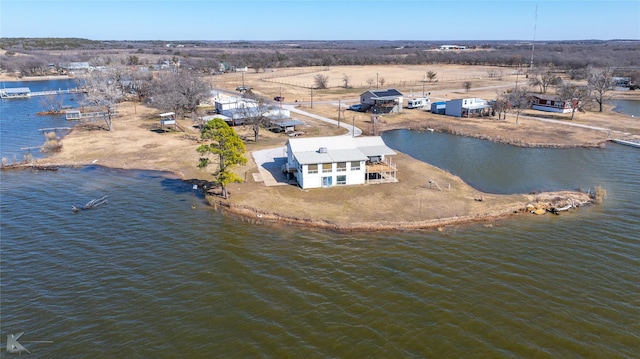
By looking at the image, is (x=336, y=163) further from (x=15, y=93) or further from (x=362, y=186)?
(x=15, y=93)

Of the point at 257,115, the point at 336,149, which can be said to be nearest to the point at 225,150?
the point at 336,149

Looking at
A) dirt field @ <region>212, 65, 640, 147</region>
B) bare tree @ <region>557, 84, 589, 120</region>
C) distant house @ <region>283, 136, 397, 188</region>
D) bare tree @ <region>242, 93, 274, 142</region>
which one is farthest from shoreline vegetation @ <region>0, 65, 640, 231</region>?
bare tree @ <region>557, 84, 589, 120</region>

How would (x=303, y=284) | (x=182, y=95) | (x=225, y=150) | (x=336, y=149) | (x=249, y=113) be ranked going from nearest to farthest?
1. (x=303, y=284)
2. (x=225, y=150)
3. (x=336, y=149)
4. (x=249, y=113)
5. (x=182, y=95)

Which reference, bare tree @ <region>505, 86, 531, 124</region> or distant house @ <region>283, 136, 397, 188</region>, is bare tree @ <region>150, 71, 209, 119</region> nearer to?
distant house @ <region>283, 136, 397, 188</region>

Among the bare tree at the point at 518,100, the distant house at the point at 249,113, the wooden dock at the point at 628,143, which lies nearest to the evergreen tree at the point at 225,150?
the distant house at the point at 249,113

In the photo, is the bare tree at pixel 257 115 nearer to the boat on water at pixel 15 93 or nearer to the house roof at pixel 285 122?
the house roof at pixel 285 122

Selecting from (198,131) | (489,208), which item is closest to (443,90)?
(198,131)

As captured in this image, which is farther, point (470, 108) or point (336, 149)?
point (470, 108)
